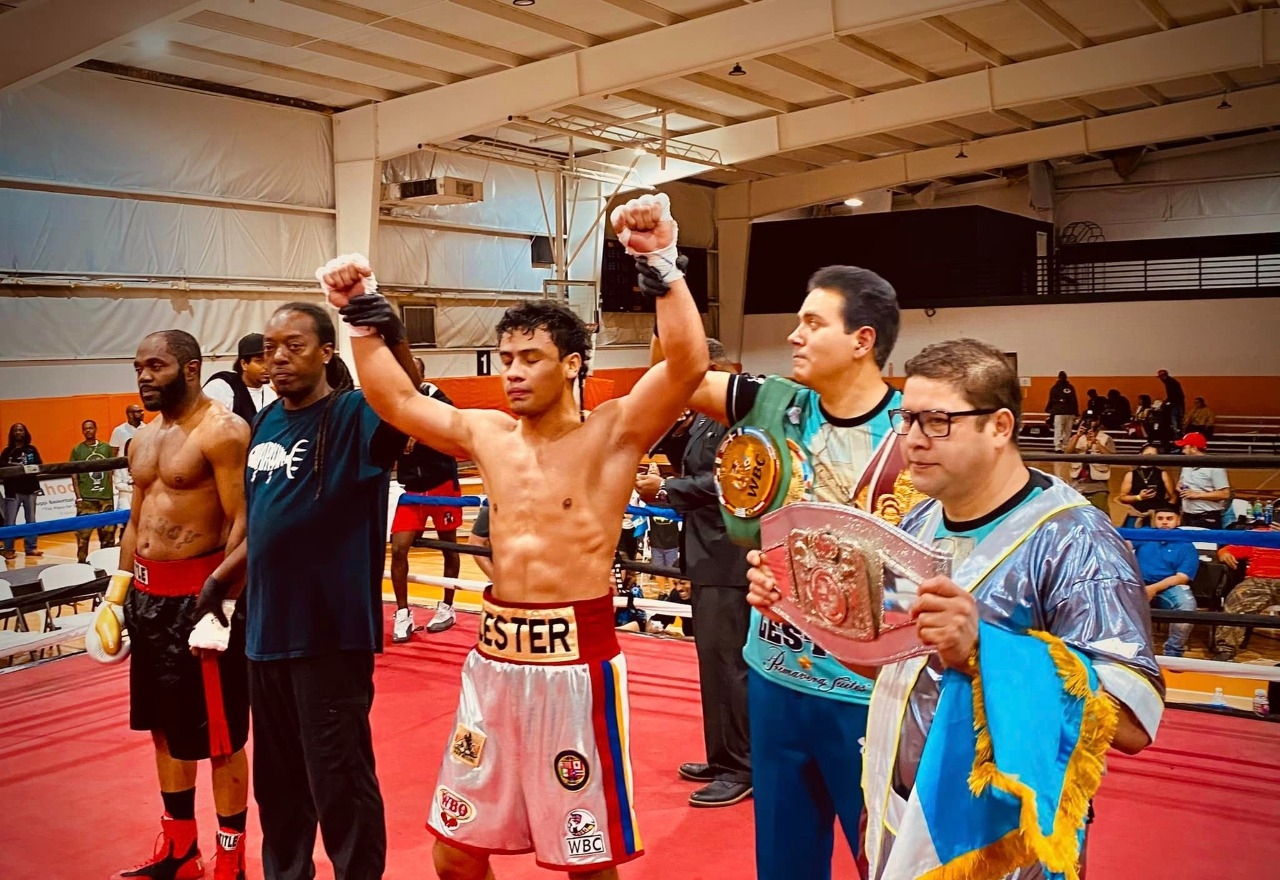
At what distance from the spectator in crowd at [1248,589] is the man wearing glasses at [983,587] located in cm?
518

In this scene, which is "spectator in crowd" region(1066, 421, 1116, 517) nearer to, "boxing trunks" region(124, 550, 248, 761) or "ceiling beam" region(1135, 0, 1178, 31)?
"ceiling beam" region(1135, 0, 1178, 31)

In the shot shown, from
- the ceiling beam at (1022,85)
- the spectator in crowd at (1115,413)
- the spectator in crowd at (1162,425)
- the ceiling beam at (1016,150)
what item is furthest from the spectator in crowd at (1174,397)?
the ceiling beam at (1022,85)

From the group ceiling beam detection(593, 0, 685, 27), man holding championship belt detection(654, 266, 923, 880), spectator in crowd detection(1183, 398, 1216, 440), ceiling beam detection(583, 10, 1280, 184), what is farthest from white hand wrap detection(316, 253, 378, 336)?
spectator in crowd detection(1183, 398, 1216, 440)

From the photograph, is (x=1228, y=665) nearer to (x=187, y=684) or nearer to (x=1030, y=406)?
(x=187, y=684)

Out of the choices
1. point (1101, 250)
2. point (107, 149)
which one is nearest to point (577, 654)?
point (107, 149)

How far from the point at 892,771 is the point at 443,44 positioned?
10498 mm

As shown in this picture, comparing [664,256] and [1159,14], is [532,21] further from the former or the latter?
[664,256]

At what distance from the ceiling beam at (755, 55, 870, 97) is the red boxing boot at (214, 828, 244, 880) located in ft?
34.5

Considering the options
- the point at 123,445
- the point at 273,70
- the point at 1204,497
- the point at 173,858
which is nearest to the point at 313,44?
the point at 273,70

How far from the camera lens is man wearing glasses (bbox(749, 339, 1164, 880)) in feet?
4.78

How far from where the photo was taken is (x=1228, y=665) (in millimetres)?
4090

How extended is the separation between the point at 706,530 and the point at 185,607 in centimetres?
172

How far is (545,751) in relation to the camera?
2.29 metres

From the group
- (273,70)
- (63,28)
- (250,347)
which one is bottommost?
(250,347)
